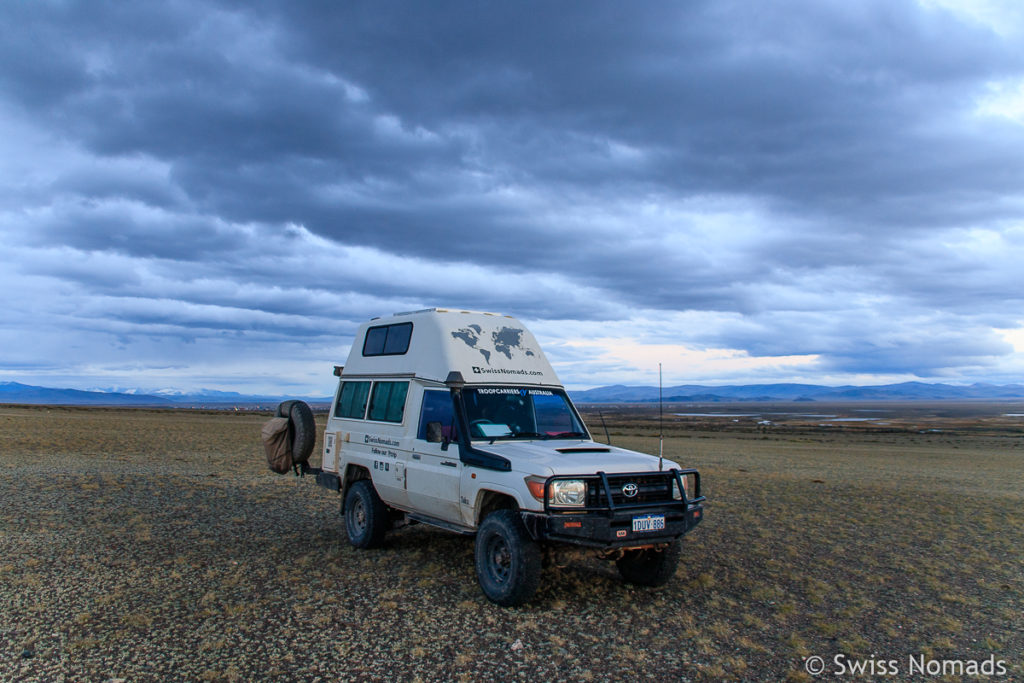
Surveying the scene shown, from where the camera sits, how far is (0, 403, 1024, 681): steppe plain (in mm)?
5590

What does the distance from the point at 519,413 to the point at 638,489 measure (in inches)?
83.2

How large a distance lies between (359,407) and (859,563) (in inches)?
281

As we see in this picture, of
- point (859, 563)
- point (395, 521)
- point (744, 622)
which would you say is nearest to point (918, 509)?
point (859, 563)

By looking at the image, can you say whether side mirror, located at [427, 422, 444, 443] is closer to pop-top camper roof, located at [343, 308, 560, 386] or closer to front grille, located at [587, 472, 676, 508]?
pop-top camper roof, located at [343, 308, 560, 386]

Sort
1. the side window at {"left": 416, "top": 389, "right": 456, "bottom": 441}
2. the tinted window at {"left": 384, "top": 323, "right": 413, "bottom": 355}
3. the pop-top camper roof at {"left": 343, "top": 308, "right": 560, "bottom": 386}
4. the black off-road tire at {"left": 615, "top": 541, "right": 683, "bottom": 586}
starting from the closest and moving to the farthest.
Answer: the black off-road tire at {"left": 615, "top": 541, "right": 683, "bottom": 586}
the side window at {"left": 416, "top": 389, "right": 456, "bottom": 441}
the pop-top camper roof at {"left": 343, "top": 308, "right": 560, "bottom": 386}
the tinted window at {"left": 384, "top": 323, "right": 413, "bottom": 355}

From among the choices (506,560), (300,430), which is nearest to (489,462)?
(506,560)

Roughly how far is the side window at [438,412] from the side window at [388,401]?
407 mm

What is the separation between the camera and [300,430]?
34.4ft

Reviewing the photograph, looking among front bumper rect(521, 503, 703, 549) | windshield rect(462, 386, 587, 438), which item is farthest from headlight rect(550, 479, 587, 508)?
windshield rect(462, 386, 587, 438)

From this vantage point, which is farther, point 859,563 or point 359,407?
point 359,407

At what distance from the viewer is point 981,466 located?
24250 millimetres

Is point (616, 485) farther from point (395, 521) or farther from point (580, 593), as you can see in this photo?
point (395, 521)

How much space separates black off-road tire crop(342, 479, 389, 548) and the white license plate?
12.5 ft

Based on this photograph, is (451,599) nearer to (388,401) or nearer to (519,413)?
(519,413)
